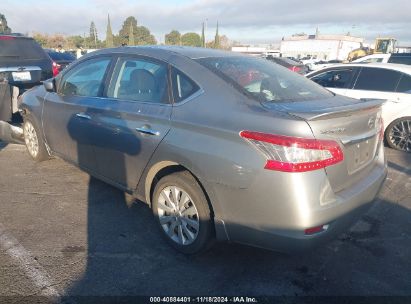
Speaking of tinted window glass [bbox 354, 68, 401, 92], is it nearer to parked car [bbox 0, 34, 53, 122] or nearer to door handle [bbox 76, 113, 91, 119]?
A: door handle [bbox 76, 113, 91, 119]

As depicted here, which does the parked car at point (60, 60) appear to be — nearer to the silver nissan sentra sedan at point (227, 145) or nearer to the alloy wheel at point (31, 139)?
the alloy wheel at point (31, 139)

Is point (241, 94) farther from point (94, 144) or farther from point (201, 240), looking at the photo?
point (94, 144)

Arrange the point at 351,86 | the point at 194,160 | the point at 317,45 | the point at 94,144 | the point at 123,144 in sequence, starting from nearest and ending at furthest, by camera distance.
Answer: the point at 194,160, the point at 123,144, the point at 94,144, the point at 351,86, the point at 317,45

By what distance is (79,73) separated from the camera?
4211 millimetres

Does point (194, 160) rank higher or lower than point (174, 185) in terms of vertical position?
higher

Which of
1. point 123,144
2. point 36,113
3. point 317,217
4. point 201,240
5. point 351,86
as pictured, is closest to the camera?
point 317,217

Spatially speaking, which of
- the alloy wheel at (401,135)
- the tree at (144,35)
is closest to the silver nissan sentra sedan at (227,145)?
the alloy wheel at (401,135)

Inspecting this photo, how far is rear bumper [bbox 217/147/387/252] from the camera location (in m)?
2.35

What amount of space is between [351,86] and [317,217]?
4.96m

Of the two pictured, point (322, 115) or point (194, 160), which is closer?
point (322, 115)

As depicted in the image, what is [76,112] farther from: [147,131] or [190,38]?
[190,38]

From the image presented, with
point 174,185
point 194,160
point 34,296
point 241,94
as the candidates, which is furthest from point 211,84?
point 34,296

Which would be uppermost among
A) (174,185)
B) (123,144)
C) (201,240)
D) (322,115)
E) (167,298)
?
(322,115)

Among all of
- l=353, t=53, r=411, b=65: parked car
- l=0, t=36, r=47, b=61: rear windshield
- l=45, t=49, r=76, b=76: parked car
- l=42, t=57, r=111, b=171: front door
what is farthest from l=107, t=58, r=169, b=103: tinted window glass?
l=353, t=53, r=411, b=65: parked car
